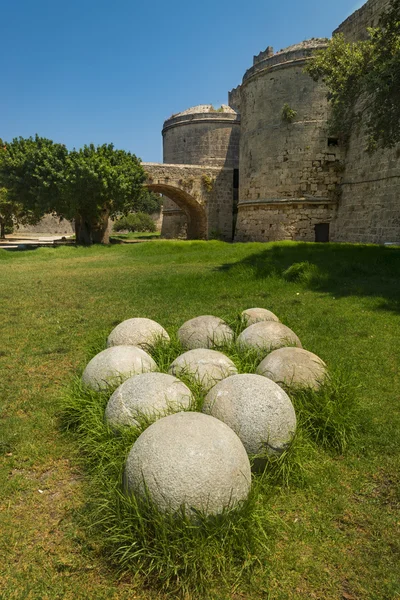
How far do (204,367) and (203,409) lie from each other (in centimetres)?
71

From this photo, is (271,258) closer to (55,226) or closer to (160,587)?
(160,587)

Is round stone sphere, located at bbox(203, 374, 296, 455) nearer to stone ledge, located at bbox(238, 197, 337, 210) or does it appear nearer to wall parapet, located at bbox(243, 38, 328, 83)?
stone ledge, located at bbox(238, 197, 337, 210)

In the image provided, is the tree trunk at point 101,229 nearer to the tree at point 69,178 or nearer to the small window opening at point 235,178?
the tree at point 69,178

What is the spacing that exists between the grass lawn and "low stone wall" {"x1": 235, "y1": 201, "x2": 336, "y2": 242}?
33.5ft

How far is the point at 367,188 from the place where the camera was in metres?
18.0

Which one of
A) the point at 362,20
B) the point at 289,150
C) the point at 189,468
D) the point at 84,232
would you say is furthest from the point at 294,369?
the point at 84,232

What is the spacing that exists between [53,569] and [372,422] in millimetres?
3086

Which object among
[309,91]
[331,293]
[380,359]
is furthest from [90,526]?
[309,91]

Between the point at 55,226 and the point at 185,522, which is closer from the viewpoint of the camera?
the point at 185,522

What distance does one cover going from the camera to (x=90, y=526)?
9.27 ft

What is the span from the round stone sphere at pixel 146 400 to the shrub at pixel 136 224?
155 ft

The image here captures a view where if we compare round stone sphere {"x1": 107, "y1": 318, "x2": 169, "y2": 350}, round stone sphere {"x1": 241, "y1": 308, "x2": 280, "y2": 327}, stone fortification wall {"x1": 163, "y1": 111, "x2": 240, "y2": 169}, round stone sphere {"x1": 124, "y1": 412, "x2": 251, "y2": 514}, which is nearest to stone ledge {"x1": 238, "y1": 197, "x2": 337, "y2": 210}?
stone fortification wall {"x1": 163, "y1": 111, "x2": 240, "y2": 169}

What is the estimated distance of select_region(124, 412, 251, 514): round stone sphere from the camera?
261 centimetres

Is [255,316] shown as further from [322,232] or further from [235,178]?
[235,178]
